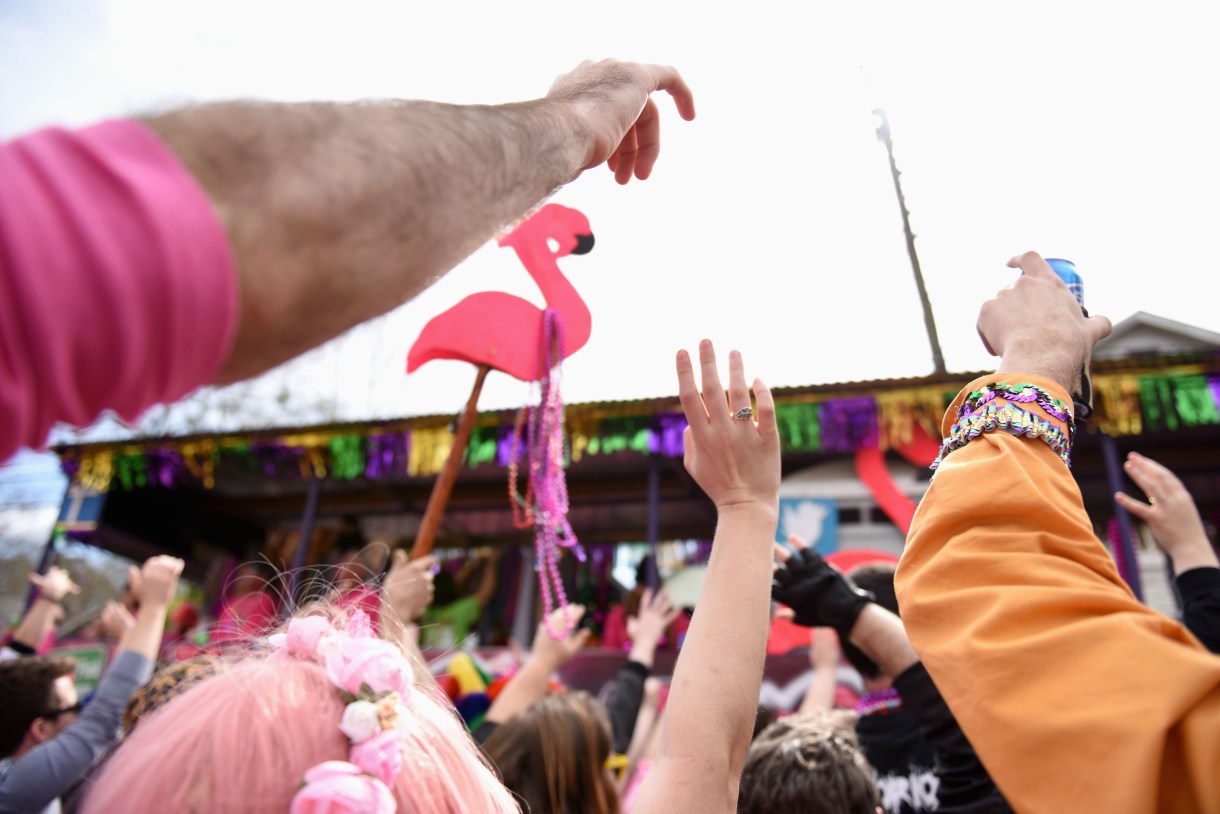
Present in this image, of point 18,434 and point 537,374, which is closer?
point 18,434

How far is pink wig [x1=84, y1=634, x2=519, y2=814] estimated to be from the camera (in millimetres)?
838

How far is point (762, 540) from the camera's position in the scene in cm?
124

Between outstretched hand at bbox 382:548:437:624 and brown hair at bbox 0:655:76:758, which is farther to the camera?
brown hair at bbox 0:655:76:758

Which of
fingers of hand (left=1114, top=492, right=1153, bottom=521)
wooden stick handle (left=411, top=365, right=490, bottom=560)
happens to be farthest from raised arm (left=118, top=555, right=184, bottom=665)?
fingers of hand (left=1114, top=492, right=1153, bottom=521)

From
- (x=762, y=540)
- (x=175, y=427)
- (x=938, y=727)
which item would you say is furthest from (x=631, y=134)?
(x=175, y=427)

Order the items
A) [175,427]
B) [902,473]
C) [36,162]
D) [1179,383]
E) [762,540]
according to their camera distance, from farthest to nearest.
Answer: [175,427] < [902,473] < [1179,383] < [762,540] < [36,162]

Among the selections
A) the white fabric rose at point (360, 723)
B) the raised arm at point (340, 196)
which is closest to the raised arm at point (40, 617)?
the white fabric rose at point (360, 723)

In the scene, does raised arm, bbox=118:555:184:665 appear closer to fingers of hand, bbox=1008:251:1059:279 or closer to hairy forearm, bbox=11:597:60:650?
hairy forearm, bbox=11:597:60:650

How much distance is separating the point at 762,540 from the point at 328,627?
64cm

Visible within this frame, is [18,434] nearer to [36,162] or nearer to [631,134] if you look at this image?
[36,162]

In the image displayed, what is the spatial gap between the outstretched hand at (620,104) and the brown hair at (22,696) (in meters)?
2.62

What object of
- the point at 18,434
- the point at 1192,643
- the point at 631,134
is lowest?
the point at 1192,643

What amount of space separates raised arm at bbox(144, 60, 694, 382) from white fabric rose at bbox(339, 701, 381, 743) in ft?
1.47

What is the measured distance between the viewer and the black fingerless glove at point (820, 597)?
190cm
